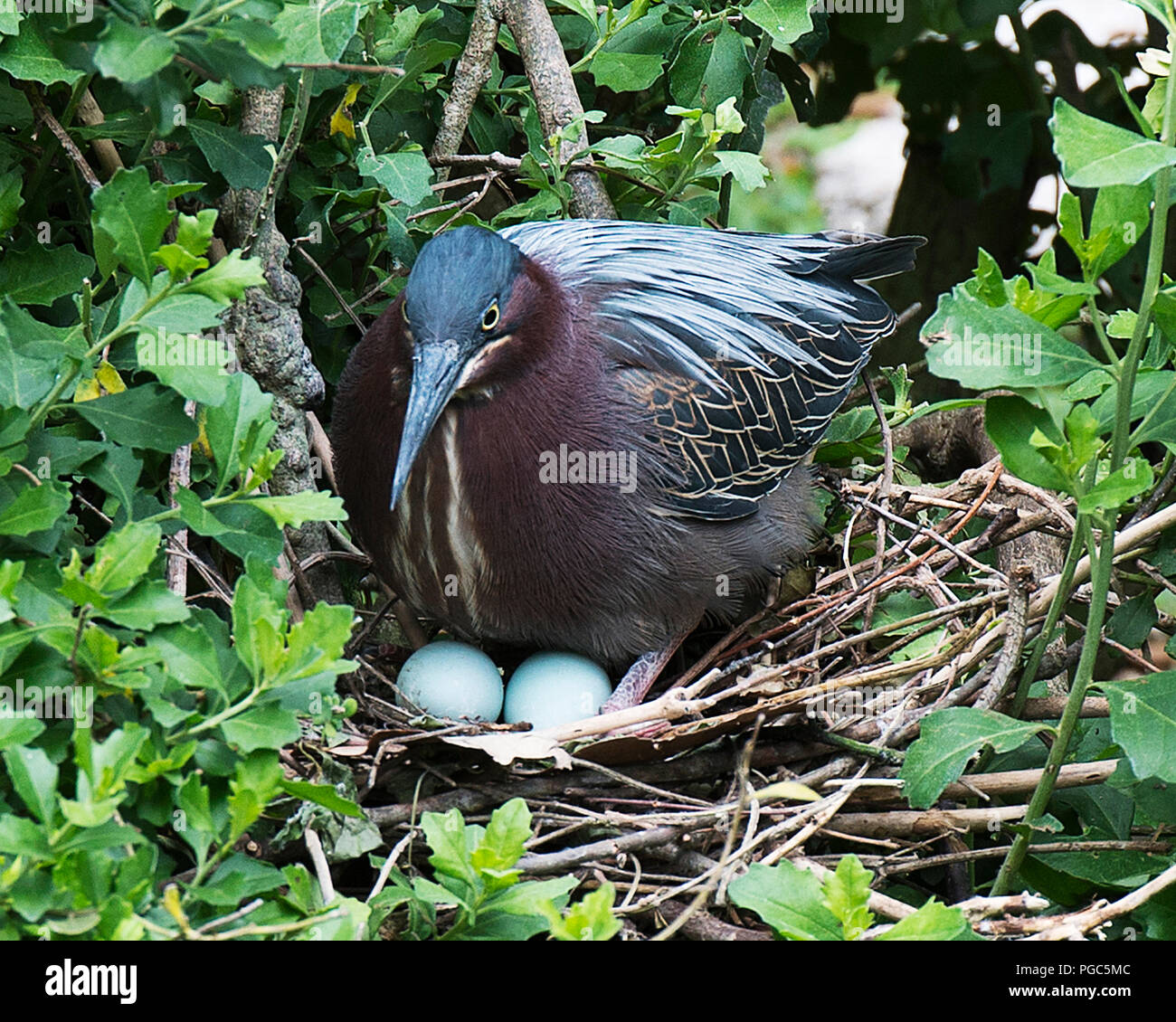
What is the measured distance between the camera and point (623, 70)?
10.5 ft

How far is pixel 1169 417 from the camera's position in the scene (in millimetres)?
2055

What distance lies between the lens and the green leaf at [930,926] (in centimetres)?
A: 170

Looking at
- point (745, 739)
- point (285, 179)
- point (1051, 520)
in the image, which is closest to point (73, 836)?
point (745, 739)

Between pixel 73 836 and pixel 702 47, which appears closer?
pixel 73 836

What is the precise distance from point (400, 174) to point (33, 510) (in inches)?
49.8

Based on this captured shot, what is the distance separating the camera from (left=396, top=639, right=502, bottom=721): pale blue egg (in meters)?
2.83

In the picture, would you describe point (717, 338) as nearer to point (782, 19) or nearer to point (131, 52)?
point (782, 19)

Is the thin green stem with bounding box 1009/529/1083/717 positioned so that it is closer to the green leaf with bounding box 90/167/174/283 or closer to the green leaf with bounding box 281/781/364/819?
the green leaf with bounding box 281/781/364/819

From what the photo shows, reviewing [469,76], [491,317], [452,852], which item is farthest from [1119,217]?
[469,76]

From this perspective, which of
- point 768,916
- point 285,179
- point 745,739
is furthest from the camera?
point 285,179

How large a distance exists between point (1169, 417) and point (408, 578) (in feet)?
5.23

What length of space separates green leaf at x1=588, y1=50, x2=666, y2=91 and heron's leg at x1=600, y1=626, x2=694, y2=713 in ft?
4.11

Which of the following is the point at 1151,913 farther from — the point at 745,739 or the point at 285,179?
the point at 285,179

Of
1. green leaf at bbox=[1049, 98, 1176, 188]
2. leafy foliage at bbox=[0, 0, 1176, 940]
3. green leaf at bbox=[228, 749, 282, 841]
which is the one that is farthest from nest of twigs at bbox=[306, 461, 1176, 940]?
green leaf at bbox=[1049, 98, 1176, 188]
